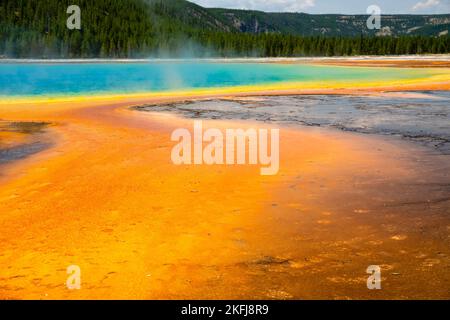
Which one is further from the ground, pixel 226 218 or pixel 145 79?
pixel 145 79

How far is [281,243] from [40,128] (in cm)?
1222

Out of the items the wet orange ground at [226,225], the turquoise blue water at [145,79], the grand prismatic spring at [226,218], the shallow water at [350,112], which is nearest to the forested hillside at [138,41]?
the turquoise blue water at [145,79]

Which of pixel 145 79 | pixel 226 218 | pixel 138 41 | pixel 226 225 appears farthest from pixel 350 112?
pixel 138 41

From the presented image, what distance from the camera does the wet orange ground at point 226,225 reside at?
505 centimetres

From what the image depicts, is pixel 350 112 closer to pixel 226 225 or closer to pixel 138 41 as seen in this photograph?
pixel 226 225

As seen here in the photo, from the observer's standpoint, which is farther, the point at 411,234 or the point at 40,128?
the point at 40,128

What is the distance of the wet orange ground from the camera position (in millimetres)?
5051

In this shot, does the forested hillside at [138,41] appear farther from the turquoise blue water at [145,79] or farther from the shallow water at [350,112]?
the shallow water at [350,112]

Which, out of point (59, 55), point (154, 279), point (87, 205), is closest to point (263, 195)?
point (87, 205)

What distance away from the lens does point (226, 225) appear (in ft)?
22.4

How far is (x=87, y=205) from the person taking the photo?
775 cm

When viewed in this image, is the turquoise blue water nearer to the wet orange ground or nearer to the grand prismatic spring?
the grand prismatic spring
